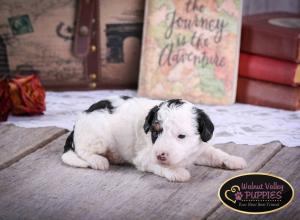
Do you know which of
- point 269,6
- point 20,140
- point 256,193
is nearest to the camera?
point 256,193

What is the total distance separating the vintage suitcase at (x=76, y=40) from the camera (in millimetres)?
3096

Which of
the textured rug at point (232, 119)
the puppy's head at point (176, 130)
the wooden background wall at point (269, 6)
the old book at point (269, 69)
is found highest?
the wooden background wall at point (269, 6)

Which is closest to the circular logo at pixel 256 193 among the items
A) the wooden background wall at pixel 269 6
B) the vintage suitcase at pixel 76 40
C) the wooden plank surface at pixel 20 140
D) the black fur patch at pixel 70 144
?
the black fur patch at pixel 70 144

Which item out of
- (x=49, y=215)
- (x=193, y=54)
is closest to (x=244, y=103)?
(x=193, y=54)

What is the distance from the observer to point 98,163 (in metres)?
2.19

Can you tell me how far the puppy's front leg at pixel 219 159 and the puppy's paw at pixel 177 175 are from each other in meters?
0.15

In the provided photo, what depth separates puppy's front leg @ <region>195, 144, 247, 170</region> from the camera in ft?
7.13

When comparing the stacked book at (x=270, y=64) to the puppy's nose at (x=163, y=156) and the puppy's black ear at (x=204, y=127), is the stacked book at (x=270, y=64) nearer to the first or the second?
the puppy's black ear at (x=204, y=127)

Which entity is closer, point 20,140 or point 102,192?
point 102,192

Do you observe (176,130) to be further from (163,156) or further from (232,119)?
(232,119)

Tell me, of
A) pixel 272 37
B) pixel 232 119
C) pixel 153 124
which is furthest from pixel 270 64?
pixel 153 124

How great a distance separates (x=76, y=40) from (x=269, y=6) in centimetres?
129

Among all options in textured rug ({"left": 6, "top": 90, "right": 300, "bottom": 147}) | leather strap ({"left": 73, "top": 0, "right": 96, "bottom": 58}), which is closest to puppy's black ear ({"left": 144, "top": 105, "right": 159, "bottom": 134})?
textured rug ({"left": 6, "top": 90, "right": 300, "bottom": 147})

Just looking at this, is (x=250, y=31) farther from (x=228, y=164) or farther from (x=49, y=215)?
(x=49, y=215)
